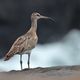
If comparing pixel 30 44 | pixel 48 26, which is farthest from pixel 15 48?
pixel 48 26

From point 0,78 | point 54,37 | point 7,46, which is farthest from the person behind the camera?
point 54,37

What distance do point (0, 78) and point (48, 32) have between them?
39.8ft

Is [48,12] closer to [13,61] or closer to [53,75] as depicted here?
[13,61]

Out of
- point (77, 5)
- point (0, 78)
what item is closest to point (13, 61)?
point (77, 5)

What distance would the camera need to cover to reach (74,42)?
21.8 metres

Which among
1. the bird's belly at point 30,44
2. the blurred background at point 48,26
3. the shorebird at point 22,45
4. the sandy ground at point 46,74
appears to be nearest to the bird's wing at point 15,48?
the shorebird at point 22,45

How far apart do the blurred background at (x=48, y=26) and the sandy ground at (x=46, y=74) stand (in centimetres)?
938

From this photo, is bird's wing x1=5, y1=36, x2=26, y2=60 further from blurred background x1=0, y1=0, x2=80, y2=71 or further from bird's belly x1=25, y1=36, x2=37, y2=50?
blurred background x1=0, y1=0, x2=80, y2=71

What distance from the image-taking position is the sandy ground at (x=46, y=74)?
1005 cm

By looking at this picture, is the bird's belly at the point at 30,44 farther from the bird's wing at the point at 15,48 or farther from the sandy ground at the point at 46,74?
the sandy ground at the point at 46,74

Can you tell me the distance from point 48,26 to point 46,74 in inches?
475

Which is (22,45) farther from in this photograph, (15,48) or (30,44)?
(30,44)

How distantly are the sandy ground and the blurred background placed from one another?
9.38m

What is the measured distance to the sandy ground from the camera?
10047mm
